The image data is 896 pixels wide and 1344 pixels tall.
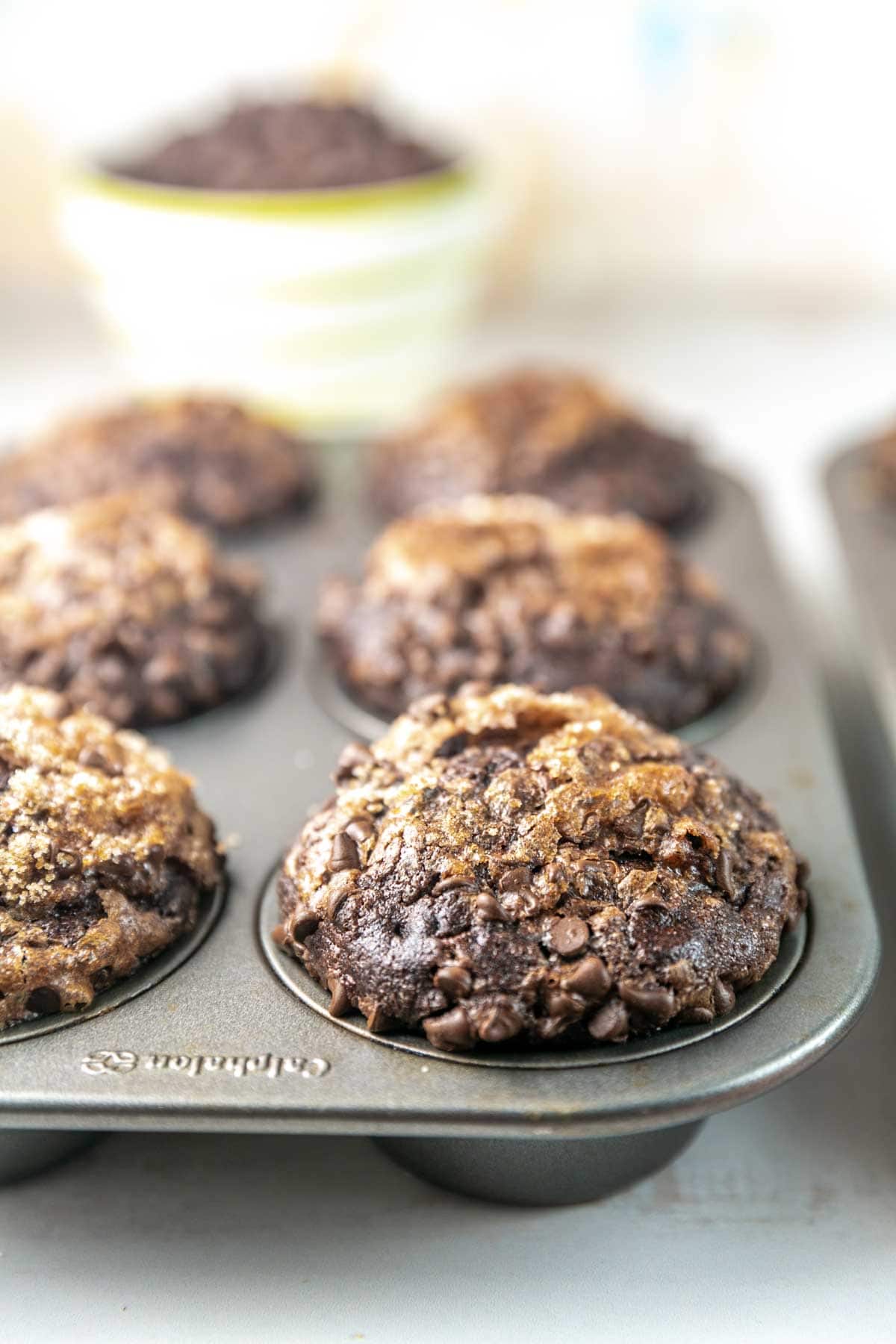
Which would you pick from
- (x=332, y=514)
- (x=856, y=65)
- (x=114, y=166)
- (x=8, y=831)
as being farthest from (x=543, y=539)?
(x=856, y=65)

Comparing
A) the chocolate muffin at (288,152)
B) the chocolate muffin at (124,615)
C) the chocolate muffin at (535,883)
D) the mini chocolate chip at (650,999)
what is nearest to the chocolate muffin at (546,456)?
the chocolate muffin at (124,615)

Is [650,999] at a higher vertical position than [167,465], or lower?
higher

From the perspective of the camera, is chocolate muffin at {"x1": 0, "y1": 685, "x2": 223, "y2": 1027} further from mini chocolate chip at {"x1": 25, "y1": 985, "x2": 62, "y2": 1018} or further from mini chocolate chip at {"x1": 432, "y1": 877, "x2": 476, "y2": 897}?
mini chocolate chip at {"x1": 432, "y1": 877, "x2": 476, "y2": 897}

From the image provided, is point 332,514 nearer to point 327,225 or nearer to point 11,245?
point 327,225

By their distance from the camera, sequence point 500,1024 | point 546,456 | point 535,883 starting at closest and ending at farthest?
point 500,1024 → point 535,883 → point 546,456

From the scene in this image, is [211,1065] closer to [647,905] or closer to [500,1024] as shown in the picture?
[500,1024]

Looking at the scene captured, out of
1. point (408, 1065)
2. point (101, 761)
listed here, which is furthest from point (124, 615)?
point (408, 1065)

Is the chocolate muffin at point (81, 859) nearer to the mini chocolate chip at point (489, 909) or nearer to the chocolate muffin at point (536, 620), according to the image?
the mini chocolate chip at point (489, 909)
